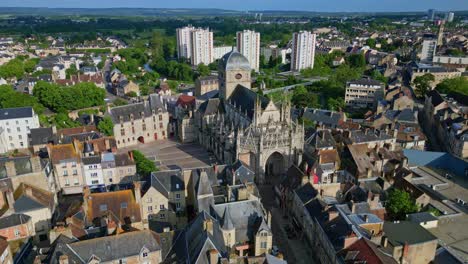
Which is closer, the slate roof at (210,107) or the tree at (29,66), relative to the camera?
the slate roof at (210,107)

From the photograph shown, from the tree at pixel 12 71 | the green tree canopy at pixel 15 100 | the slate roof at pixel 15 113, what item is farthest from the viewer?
the tree at pixel 12 71

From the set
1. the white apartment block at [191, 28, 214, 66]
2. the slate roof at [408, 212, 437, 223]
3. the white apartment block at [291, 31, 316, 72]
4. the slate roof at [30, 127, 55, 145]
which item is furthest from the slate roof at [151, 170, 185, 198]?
the white apartment block at [191, 28, 214, 66]

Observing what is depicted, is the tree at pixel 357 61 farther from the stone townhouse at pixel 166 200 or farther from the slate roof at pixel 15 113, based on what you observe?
the stone townhouse at pixel 166 200

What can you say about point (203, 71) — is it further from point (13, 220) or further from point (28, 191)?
point (13, 220)

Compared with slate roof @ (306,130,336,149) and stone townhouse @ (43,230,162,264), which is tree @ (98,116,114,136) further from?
stone townhouse @ (43,230,162,264)

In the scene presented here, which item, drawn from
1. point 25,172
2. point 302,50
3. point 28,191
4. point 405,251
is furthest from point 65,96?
point 302,50

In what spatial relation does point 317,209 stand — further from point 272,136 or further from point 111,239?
point 111,239

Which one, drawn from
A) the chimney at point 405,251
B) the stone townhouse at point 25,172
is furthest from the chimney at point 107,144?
the chimney at point 405,251
